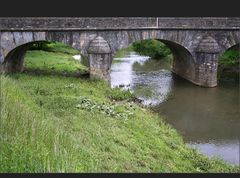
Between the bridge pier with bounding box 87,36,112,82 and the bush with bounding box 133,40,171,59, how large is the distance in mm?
11833

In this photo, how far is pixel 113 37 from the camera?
20.8 metres

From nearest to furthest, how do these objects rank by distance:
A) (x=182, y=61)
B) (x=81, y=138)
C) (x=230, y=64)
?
(x=81, y=138), (x=182, y=61), (x=230, y=64)

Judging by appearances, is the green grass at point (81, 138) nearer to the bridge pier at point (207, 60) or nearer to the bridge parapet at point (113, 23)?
the bridge parapet at point (113, 23)

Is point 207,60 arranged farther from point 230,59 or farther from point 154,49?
point 154,49

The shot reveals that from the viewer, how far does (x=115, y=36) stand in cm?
2081

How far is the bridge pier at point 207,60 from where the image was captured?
2175cm

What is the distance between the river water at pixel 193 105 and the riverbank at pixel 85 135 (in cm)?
102

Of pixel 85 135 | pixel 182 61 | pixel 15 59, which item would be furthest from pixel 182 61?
pixel 85 135

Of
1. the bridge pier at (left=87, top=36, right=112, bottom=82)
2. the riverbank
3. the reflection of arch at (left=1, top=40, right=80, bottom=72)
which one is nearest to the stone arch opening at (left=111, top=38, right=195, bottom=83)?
the bridge pier at (left=87, top=36, right=112, bottom=82)

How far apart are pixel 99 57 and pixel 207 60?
6.10m

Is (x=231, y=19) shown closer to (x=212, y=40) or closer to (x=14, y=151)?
(x=212, y=40)

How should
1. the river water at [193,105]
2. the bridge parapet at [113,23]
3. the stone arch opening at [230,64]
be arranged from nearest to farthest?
1. the river water at [193,105]
2. the bridge parapet at [113,23]
3. the stone arch opening at [230,64]

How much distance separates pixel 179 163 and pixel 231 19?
13339 millimetres

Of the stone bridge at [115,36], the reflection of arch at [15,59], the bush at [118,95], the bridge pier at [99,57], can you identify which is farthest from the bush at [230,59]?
the reflection of arch at [15,59]
